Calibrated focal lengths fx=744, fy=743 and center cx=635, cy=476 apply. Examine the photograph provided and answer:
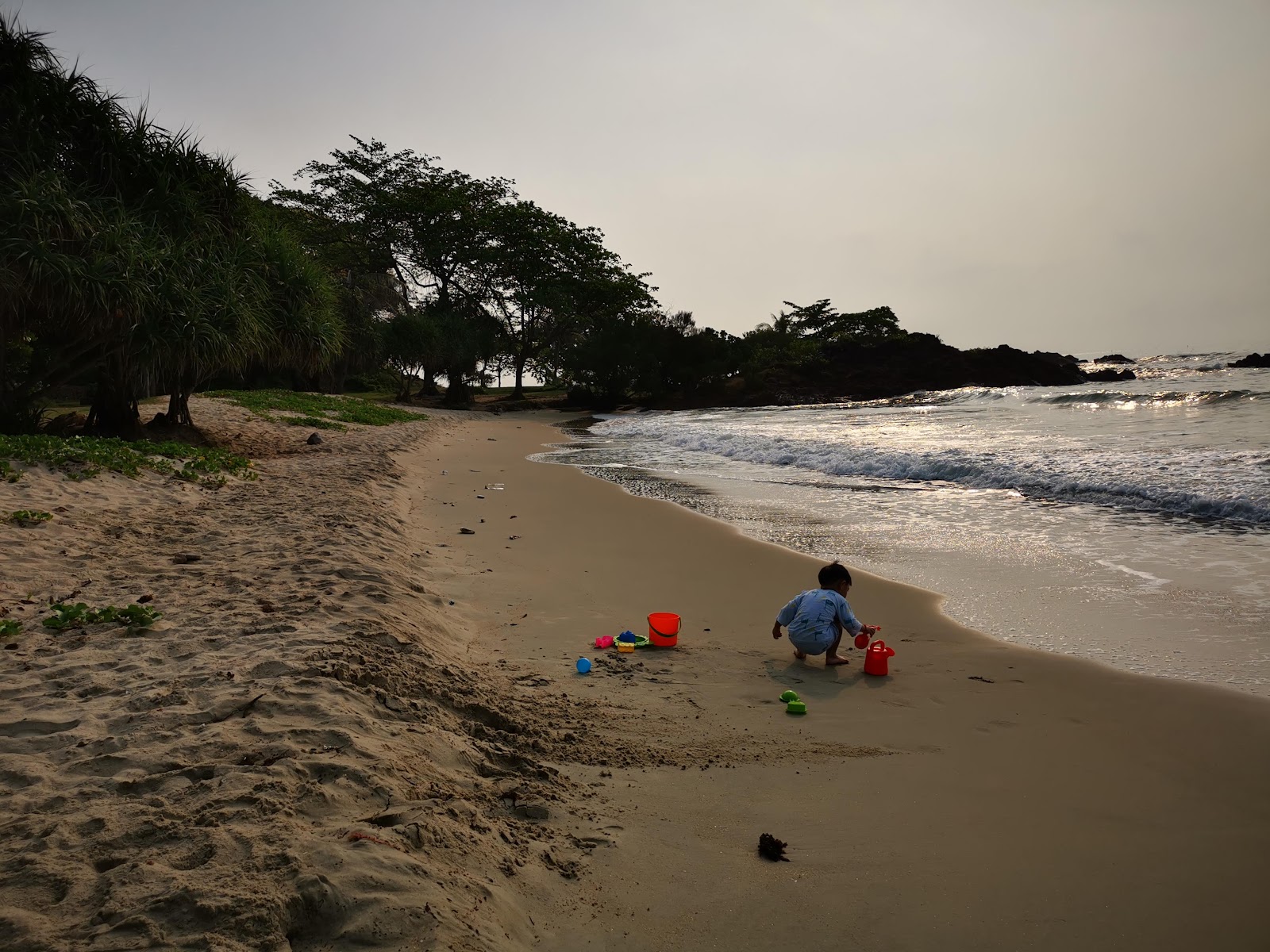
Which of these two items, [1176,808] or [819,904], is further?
[1176,808]

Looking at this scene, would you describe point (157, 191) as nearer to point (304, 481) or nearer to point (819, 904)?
point (304, 481)

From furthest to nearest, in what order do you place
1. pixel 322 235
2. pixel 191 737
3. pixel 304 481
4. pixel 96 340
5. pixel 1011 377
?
pixel 1011 377
pixel 322 235
pixel 96 340
pixel 304 481
pixel 191 737

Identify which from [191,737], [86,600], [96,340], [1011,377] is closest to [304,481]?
[96,340]

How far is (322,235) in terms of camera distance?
1544 inches

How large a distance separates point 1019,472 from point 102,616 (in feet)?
39.6

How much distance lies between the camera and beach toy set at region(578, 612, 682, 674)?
5.05 metres

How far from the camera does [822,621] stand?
16.0 ft

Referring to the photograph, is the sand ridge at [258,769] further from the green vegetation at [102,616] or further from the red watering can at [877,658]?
the red watering can at [877,658]

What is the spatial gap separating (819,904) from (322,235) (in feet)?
141

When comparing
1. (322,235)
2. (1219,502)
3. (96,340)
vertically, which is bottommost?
(1219,502)

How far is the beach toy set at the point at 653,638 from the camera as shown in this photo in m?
5.05

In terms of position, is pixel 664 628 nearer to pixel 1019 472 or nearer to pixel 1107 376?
pixel 1019 472

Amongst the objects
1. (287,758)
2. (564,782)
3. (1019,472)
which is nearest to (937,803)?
(564,782)

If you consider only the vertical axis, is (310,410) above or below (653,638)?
above
